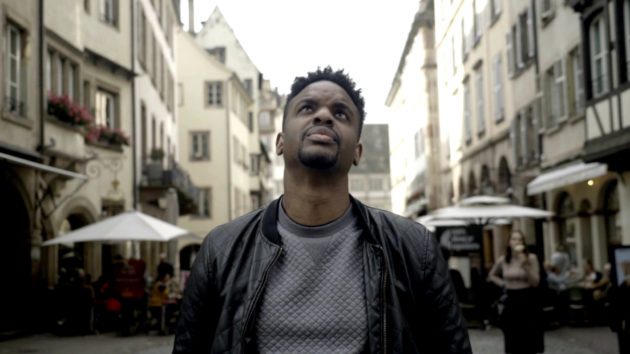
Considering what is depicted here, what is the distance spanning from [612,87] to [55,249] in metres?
12.3

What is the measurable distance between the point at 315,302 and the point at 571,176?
19393 millimetres

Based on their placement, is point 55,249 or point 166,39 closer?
point 55,249

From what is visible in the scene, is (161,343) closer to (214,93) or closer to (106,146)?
(106,146)

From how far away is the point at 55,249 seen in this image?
20.4m

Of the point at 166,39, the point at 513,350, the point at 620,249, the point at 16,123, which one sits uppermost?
the point at 166,39

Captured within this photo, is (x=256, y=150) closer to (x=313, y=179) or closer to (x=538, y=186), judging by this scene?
(x=538, y=186)

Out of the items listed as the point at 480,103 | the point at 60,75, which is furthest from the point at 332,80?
the point at 480,103

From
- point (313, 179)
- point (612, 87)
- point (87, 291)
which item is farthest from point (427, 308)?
point (612, 87)

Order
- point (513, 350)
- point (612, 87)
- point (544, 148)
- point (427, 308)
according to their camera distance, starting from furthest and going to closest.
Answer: point (544, 148) < point (612, 87) < point (513, 350) < point (427, 308)

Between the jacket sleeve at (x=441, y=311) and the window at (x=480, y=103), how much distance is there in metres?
33.8

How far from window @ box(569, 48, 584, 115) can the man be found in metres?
21.3

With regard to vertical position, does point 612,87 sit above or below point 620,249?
above

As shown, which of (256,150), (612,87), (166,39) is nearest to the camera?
(612,87)

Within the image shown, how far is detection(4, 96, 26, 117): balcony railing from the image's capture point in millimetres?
17625
